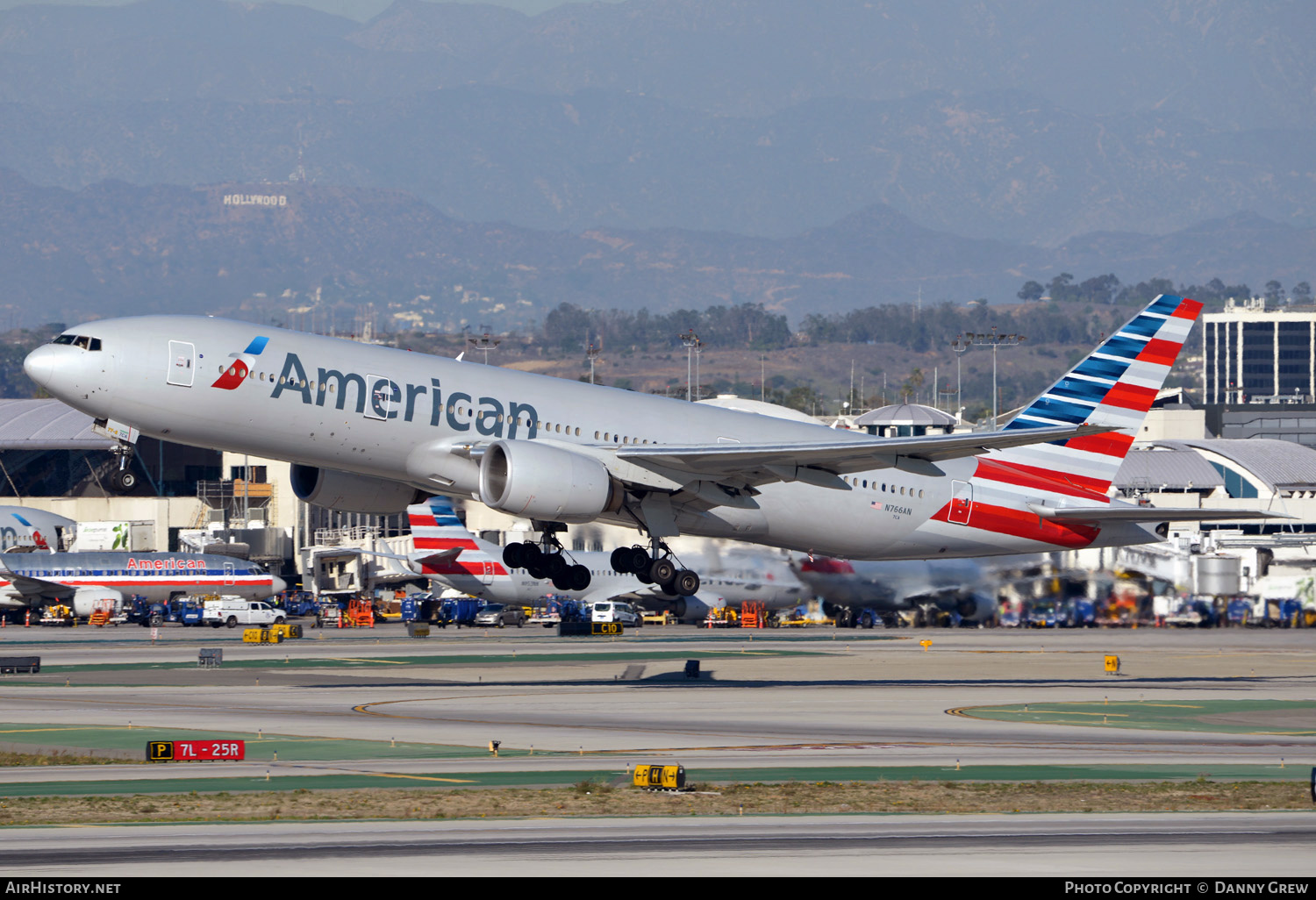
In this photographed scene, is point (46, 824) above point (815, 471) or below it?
below

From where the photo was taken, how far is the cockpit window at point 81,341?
1451 inches

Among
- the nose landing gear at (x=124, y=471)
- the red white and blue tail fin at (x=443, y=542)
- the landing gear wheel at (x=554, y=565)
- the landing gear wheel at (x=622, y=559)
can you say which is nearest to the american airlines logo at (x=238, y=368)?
the nose landing gear at (x=124, y=471)

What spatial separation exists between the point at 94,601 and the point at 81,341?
66303mm

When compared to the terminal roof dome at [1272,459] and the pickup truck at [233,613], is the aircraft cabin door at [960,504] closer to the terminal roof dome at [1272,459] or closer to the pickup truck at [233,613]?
the pickup truck at [233,613]

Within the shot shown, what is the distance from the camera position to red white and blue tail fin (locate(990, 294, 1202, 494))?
4887cm

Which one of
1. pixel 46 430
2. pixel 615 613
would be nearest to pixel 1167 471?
pixel 615 613

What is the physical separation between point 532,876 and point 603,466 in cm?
2296

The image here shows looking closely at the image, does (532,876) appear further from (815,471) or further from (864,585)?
(864,585)

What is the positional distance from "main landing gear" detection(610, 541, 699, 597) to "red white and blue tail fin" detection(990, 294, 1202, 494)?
37.6 feet

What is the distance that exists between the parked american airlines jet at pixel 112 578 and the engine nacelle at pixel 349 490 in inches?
2399

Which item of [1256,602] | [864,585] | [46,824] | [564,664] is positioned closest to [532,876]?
[46,824]

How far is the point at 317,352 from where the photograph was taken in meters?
38.8

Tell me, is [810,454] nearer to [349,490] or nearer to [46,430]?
[349,490]
